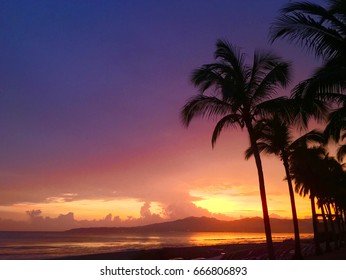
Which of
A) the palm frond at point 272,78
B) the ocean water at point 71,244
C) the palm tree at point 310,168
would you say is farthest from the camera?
the ocean water at point 71,244

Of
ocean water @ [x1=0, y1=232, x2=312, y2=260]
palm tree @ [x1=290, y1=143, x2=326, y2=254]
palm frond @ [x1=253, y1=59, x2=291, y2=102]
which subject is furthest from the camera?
ocean water @ [x1=0, y1=232, x2=312, y2=260]

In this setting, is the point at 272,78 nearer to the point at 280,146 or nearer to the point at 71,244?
the point at 280,146

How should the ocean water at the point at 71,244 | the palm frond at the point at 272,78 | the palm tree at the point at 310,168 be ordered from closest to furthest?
the palm frond at the point at 272,78 → the palm tree at the point at 310,168 → the ocean water at the point at 71,244

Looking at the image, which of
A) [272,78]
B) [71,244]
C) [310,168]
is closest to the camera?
[272,78]

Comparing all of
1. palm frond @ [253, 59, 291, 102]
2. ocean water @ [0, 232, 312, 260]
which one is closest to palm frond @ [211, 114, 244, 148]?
palm frond @ [253, 59, 291, 102]

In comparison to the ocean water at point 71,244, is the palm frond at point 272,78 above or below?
above

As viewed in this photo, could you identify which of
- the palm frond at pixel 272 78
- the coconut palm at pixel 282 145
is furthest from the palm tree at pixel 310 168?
the palm frond at pixel 272 78

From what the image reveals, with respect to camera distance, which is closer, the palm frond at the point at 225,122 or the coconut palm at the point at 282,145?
the palm frond at the point at 225,122

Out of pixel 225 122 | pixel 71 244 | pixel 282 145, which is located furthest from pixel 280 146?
pixel 71 244

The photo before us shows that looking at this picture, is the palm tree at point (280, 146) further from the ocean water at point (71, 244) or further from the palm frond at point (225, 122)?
the ocean water at point (71, 244)

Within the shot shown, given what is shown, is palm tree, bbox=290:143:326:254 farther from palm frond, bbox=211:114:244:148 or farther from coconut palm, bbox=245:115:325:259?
palm frond, bbox=211:114:244:148
